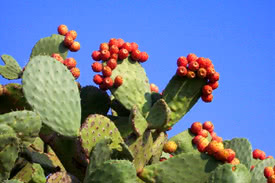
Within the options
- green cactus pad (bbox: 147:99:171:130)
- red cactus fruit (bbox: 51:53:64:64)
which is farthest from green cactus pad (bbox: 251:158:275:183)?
red cactus fruit (bbox: 51:53:64:64)

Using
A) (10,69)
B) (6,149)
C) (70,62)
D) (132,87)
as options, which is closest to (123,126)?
(132,87)

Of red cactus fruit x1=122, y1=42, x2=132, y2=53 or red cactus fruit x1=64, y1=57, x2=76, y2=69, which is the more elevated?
red cactus fruit x1=122, y1=42, x2=132, y2=53

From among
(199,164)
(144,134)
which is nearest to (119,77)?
(144,134)

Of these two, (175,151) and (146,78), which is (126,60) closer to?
(146,78)

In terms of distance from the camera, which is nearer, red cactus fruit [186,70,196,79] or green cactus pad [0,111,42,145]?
green cactus pad [0,111,42,145]

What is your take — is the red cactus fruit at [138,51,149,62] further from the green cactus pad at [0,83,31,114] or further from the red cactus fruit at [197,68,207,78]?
the green cactus pad at [0,83,31,114]

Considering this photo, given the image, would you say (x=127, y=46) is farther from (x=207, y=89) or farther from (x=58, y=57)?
(x=207, y=89)
